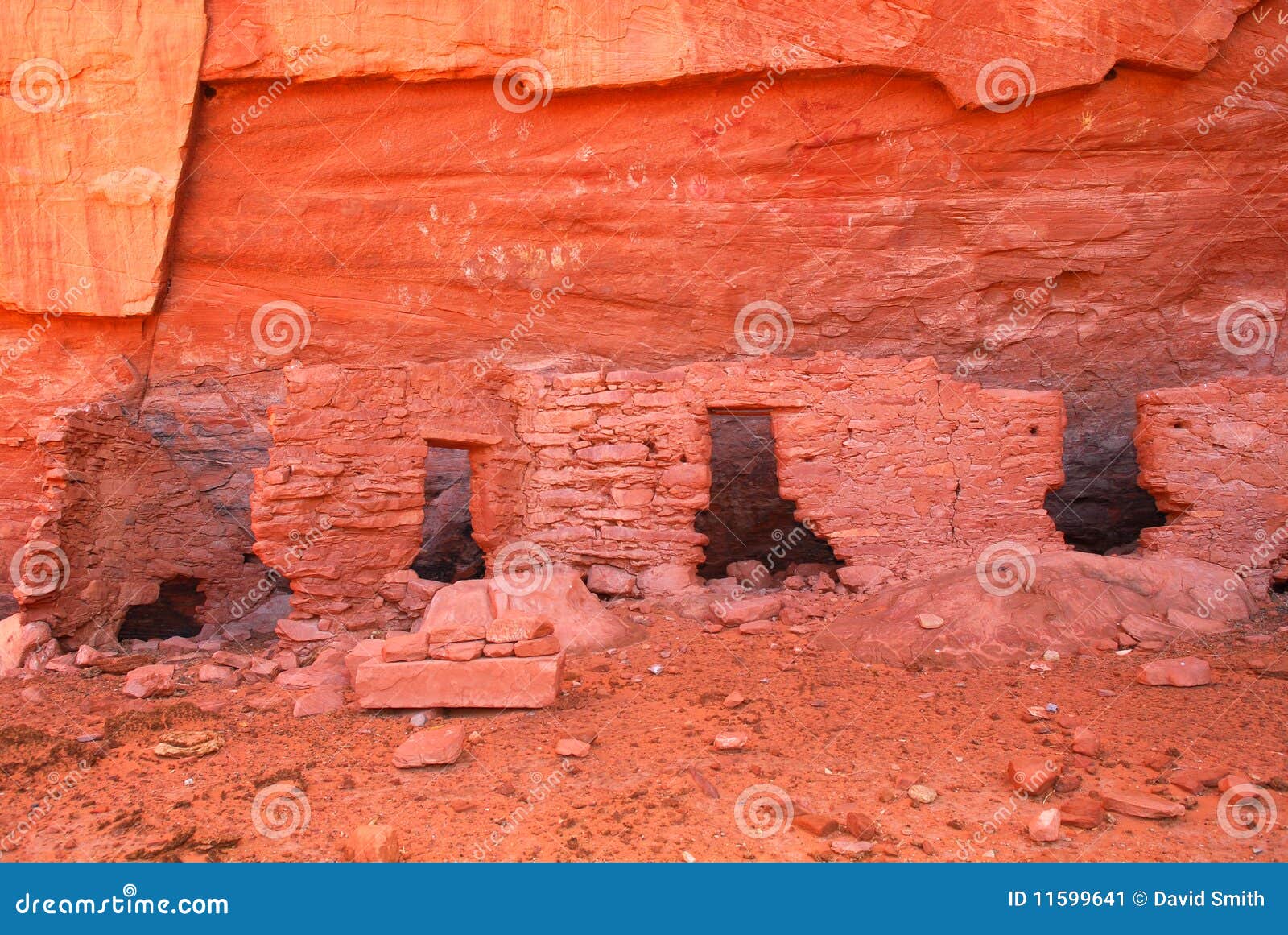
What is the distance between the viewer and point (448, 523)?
948 cm

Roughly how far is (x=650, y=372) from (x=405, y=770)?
171 inches

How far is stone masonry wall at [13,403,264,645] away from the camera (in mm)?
6895

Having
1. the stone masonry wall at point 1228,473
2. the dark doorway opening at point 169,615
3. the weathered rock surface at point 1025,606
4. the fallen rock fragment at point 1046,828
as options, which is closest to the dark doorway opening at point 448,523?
the dark doorway opening at point 169,615

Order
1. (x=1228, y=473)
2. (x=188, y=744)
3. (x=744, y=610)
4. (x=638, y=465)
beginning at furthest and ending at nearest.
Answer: (x=638, y=465)
(x=1228, y=473)
(x=744, y=610)
(x=188, y=744)

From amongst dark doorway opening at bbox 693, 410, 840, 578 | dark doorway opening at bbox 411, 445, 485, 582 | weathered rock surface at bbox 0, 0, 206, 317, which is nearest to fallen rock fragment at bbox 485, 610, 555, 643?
dark doorway opening at bbox 411, 445, 485, 582

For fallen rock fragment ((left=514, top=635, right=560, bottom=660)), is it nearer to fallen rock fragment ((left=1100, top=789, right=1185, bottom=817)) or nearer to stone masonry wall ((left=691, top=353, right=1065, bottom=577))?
fallen rock fragment ((left=1100, top=789, right=1185, bottom=817))

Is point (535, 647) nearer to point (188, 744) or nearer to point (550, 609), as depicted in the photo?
point (550, 609)

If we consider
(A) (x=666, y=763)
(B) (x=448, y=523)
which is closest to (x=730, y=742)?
(A) (x=666, y=763)

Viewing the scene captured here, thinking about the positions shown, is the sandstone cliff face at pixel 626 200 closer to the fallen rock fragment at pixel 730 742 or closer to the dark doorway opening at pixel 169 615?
the dark doorway opening at pixel 169 615

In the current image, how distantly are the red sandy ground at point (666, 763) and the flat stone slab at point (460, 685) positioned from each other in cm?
10

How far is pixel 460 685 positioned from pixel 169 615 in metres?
5.95

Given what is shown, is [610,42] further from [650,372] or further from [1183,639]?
[1183,639]

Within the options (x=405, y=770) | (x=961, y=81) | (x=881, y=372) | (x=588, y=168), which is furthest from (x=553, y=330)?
(x=405, y=770)

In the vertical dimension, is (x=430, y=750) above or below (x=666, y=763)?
above
